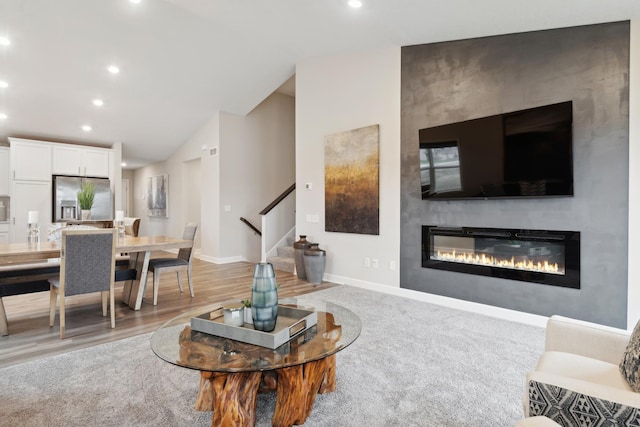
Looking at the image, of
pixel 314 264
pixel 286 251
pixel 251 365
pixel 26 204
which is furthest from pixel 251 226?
pixel 251 365

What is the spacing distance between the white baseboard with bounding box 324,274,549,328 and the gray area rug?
19cm

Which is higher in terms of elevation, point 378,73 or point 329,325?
point 378,73

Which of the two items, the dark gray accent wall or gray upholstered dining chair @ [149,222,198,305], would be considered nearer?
the dark gray accent wall

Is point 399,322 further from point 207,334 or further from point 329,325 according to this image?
point 207,334

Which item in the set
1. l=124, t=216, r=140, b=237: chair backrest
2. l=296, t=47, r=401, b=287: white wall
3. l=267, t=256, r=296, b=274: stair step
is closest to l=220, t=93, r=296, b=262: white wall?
l=267, t=256, r=296, b=274: stair step

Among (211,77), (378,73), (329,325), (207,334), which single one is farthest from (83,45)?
(329,325)

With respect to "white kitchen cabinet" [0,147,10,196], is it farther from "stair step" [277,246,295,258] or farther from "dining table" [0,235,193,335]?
"stair step" [277,246,295,258]

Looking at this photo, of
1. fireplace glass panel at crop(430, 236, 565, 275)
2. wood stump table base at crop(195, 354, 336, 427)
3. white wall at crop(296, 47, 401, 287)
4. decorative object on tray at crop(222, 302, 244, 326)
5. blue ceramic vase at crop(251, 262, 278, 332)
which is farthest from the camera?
white wall at crop(296, 47, 401, 287)

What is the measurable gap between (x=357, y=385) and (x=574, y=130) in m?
2.90

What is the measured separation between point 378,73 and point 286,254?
3467 millimetres

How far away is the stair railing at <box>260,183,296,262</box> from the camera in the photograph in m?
6.38

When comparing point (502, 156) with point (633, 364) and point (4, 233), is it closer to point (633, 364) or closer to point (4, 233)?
point (633, 364)

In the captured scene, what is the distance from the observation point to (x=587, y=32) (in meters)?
3.04

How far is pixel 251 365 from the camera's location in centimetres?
148
